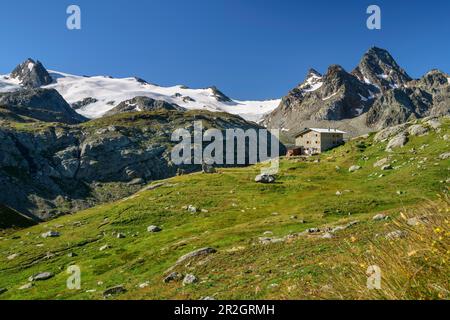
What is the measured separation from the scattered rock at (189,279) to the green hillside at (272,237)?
1.62 ft

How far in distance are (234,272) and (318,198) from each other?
3995 cm

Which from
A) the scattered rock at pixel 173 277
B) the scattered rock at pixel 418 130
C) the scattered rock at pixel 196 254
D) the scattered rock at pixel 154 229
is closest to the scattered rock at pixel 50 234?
the scattered rock at pixel 154 229

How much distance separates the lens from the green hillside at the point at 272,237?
26.7 feet

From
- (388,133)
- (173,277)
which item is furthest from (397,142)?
(173,277)

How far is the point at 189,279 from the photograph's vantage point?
90.5 ft

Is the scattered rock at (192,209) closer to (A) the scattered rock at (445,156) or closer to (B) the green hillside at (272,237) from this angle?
(B) the green hillside at (272,237)

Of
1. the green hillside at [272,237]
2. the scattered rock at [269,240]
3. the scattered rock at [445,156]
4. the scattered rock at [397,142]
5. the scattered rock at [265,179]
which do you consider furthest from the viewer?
the scattered rock at [397,142]

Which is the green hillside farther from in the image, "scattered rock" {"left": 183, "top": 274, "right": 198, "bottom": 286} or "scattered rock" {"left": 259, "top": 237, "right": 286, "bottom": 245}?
"scattered rock" {"left": 183, "top": 274, "right": 198, "bottom": 286}

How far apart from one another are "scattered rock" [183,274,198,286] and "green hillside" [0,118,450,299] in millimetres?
494

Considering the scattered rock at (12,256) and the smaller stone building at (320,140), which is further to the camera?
the smaller stone building at (320,140)

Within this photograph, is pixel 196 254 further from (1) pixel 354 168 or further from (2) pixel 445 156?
(1) pixel 354 168
